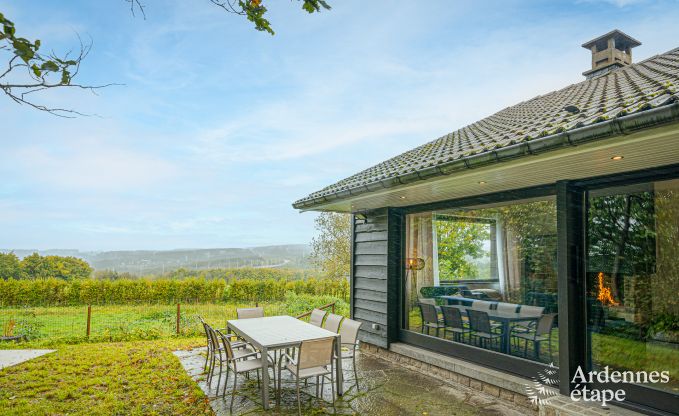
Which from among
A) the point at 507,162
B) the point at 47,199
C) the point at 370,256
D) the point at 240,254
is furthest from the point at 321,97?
the point at 47,199

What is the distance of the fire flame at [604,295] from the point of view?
390 centimetres

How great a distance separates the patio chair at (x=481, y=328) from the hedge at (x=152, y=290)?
29.7ft

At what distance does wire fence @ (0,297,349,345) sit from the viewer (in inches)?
334

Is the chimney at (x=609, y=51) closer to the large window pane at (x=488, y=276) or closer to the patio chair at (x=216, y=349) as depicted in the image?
the large window pane at (x=488, y=276)

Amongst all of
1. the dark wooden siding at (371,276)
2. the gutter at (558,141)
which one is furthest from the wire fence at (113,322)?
the gutter at (558,141)

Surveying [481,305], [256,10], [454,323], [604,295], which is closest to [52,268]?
[454,323]

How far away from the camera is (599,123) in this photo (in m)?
2.68

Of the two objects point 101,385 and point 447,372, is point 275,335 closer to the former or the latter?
point 447,372

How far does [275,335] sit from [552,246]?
3.39 meters

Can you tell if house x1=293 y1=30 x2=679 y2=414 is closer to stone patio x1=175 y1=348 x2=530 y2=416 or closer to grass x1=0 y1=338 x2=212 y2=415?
stone patio x1=175 y1=348 x2=530 y2=416

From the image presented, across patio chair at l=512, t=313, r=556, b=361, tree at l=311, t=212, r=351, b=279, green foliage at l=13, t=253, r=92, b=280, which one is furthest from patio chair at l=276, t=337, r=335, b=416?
green foliage at l=13, t=253, r=92, b=280

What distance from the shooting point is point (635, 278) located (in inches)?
150

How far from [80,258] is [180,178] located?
7.67 m

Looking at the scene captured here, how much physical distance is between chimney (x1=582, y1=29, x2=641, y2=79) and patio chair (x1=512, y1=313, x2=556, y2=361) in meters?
5.35
